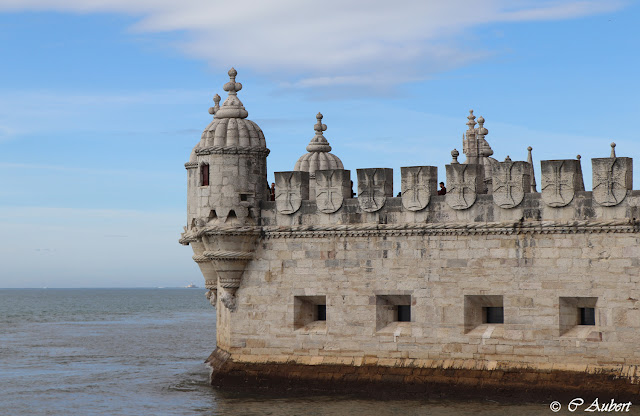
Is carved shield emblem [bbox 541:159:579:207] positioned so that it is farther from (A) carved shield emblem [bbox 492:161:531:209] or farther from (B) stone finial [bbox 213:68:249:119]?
(B) stone finial [bbox 213:68:249:119]

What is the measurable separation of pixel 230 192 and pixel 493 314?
25.9 ft

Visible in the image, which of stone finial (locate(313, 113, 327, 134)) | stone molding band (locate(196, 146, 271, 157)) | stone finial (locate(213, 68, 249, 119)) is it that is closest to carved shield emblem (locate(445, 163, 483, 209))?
stone molding band (locate(196, 146, 271, 157))

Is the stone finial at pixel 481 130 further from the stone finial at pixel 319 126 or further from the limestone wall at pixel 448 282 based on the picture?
the limestone wall at pixel 448 282

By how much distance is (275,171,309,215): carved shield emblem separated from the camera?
91.3ft

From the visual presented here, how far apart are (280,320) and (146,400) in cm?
475

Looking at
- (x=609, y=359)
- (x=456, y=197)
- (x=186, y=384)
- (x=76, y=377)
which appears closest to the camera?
(x=609, y=359)

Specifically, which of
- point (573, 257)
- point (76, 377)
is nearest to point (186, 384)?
point (76, 377)

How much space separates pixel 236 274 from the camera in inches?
1117

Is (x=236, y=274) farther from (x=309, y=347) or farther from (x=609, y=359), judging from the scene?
(x=609, y=359)

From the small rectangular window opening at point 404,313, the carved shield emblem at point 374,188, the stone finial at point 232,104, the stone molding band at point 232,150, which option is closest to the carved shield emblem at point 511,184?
the carved shield emblem at point 374,188

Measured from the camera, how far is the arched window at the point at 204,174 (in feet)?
95.1

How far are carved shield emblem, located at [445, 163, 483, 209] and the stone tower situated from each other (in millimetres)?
5524

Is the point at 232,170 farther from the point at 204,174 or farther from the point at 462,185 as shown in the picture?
the point at 462,185

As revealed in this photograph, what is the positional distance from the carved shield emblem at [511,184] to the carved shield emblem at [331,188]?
4133 mm
